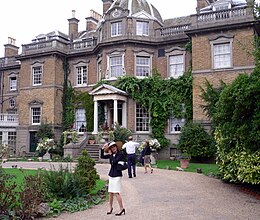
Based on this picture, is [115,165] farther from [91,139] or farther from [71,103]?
[71,103]

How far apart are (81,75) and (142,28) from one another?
7.11 m

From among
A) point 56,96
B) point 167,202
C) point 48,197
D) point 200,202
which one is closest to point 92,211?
point 48,197

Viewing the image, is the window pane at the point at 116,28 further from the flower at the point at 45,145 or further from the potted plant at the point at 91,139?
the flower at the point at 45,145

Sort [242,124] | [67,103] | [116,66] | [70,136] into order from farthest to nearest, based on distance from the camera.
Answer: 1. [67,103]
2. [116,66]
3. [70,136]
4. [242,124]

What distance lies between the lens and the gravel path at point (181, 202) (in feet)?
27.3

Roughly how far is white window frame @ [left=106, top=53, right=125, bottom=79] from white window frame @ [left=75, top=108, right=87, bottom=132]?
421 centimetres

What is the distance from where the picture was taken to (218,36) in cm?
2384

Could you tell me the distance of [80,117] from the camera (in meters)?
29.9

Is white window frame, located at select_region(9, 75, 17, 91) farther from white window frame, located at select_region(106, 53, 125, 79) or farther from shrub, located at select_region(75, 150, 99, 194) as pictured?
shrub, located at select_region(75, 150, 99, 194)

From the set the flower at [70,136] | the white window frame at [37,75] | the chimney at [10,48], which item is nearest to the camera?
the flower at [70,136]

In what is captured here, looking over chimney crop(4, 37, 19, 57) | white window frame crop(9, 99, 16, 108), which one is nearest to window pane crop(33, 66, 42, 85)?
white window frame crop(9, 99, 16, 108)

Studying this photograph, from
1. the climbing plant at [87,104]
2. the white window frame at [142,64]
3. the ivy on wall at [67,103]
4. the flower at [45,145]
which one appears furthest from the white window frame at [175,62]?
the flower at [45,145]

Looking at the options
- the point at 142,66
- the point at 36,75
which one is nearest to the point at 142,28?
the point at 142,66

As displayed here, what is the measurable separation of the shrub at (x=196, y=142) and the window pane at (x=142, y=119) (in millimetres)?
4833
